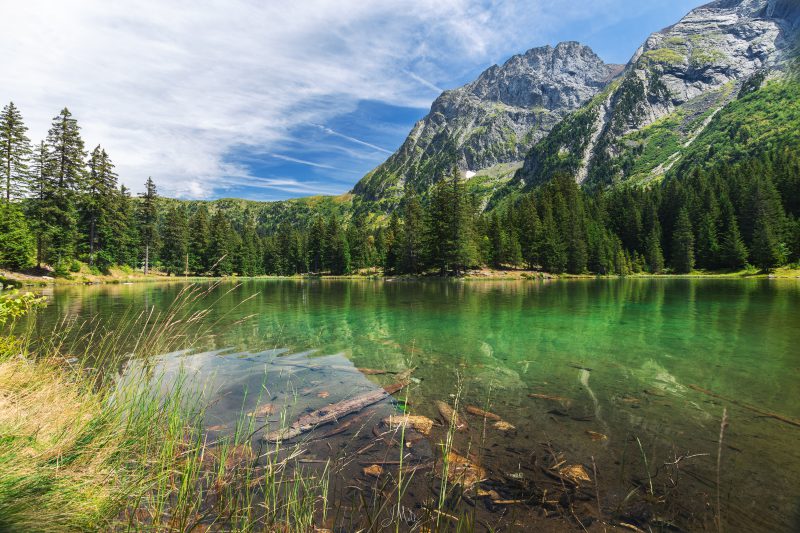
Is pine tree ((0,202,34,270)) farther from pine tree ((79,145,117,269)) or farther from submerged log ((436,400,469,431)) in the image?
submerged log ((436,400,469,431))

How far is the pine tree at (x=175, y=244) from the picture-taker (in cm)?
8550

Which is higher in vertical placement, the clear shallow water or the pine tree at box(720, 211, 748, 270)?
the pine tree at box(720, 211, 748, 270)

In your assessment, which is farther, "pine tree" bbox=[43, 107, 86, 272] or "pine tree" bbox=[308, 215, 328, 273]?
"pine tree" bbox=[308, 215, 328, 273]

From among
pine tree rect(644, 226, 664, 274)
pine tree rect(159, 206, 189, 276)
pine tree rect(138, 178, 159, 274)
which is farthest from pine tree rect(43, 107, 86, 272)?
pine tree rect(644, 226, 664, 274)

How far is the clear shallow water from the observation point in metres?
4.88

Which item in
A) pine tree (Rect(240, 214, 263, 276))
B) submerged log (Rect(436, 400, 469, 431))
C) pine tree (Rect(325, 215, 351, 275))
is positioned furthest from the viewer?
pine tree (Rect(240, 214, 263, 276))

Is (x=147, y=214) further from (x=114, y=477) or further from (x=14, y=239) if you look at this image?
(x=114, y=477)

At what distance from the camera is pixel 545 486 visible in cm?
463

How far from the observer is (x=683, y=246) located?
8819 centimetres

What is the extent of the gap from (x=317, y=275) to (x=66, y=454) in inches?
3977

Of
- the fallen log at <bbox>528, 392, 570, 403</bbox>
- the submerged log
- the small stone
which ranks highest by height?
the small stone

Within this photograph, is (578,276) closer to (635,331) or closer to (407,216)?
(407,216)

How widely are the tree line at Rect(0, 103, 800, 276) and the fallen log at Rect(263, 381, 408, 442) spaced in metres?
54.6

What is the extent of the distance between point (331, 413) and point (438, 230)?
6947 centimetres
